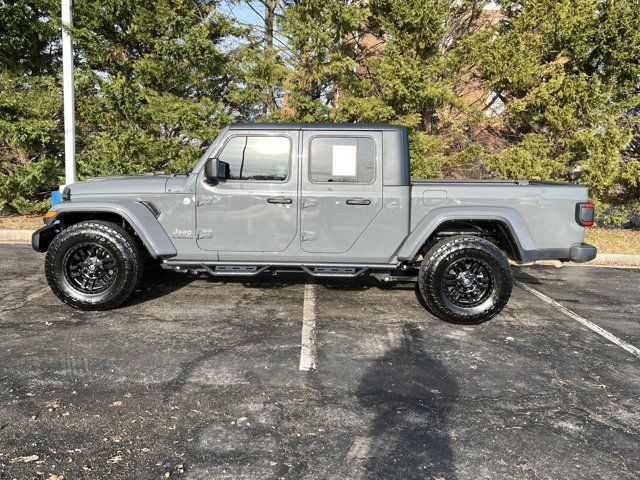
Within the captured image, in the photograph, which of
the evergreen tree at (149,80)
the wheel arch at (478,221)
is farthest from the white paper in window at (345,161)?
the evergreen tree at (149,80)

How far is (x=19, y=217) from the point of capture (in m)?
10.8

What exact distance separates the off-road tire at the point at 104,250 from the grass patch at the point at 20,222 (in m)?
5.43

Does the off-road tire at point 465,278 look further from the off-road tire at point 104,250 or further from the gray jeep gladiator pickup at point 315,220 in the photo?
the off-road tire at point 104,250

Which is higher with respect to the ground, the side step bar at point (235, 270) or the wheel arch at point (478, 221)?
the wheel arch at point (478, 221)

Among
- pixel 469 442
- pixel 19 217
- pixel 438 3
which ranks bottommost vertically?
pixel 469 442

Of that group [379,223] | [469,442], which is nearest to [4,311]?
[379,223]

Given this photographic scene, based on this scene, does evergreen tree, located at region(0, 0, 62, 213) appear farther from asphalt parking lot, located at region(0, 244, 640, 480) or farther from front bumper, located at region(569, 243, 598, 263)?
front bumper, located at region(569, 243, 598, 263)

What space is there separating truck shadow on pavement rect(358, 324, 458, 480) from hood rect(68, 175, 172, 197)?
2.93 m

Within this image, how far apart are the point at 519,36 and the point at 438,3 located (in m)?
1.78

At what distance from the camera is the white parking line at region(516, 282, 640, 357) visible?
14.4ft

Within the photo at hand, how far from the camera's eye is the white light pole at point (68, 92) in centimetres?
915

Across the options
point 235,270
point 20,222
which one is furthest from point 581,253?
point 20,222

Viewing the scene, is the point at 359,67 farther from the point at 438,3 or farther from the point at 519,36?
the point at 519,36

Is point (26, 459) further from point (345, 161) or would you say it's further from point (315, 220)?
point (345, 161)
